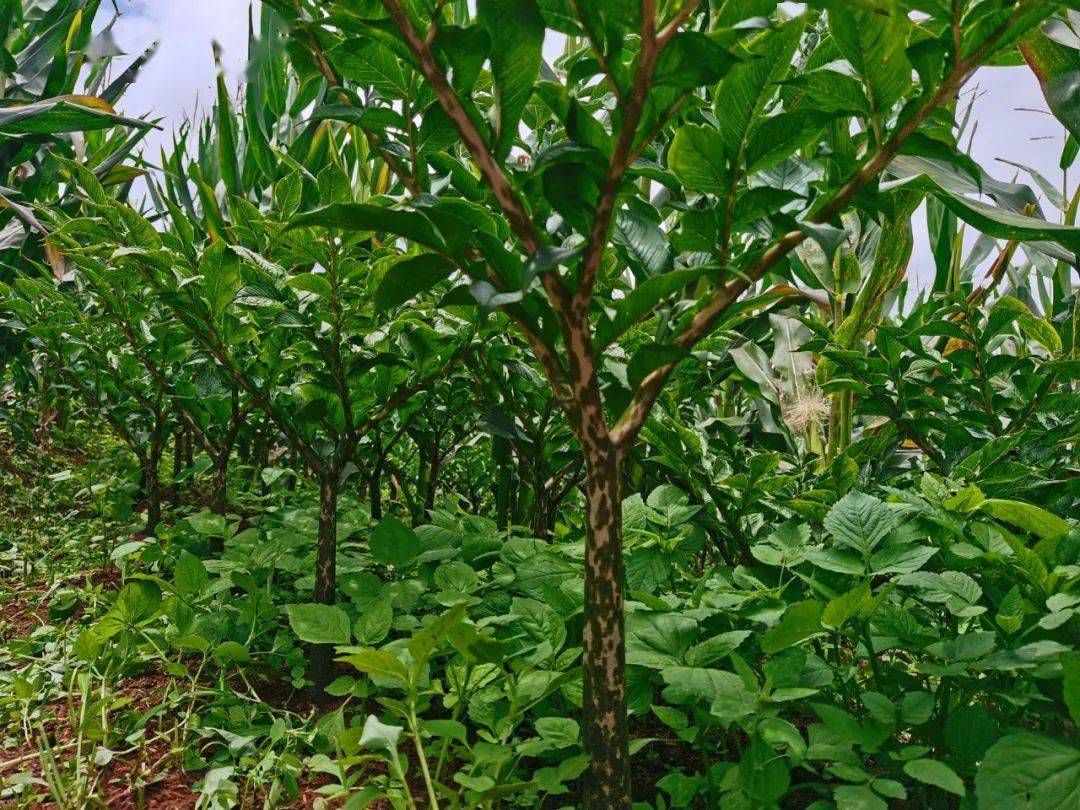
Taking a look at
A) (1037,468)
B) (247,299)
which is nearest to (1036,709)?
(1037,468)

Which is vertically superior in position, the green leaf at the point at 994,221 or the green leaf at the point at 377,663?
the green leaf at the point at 994,221

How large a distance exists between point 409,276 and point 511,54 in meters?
0.21

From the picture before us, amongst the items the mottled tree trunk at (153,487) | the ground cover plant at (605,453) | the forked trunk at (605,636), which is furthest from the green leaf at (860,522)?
the mottled tree trunk at (153,487)

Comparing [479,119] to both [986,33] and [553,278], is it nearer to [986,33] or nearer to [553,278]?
[553,278]

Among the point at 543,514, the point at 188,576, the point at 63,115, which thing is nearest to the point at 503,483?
the point at 543,514

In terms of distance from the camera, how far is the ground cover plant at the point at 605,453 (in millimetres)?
674

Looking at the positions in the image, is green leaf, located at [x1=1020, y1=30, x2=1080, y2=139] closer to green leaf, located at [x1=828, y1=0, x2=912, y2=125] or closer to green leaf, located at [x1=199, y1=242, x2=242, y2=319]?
green leaf, located at [x1=828, y1=0, x2=912, y2=125]

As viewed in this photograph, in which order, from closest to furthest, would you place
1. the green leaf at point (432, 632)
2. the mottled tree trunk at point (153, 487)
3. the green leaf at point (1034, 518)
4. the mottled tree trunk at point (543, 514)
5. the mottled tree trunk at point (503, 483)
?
the green leaf at point (432, 632) → the green leaf at point (1034, 518) → the mottled tree trunk at point (543, 514) → the mottled tree trunk at point (503, 483) → the mottled tree trunk at point (153, 487)

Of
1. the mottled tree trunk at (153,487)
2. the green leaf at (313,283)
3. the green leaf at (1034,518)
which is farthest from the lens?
the mottled tree trunk at (153,487)

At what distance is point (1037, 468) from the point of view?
1080 mm

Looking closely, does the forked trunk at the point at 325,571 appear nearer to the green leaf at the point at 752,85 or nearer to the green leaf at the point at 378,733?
the green leaf at the point at 378,733

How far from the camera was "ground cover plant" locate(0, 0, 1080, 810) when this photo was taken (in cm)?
67

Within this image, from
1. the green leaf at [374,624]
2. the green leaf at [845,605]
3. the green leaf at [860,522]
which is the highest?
the green leaf at [860,522]

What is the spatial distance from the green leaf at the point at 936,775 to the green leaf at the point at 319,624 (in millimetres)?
618
